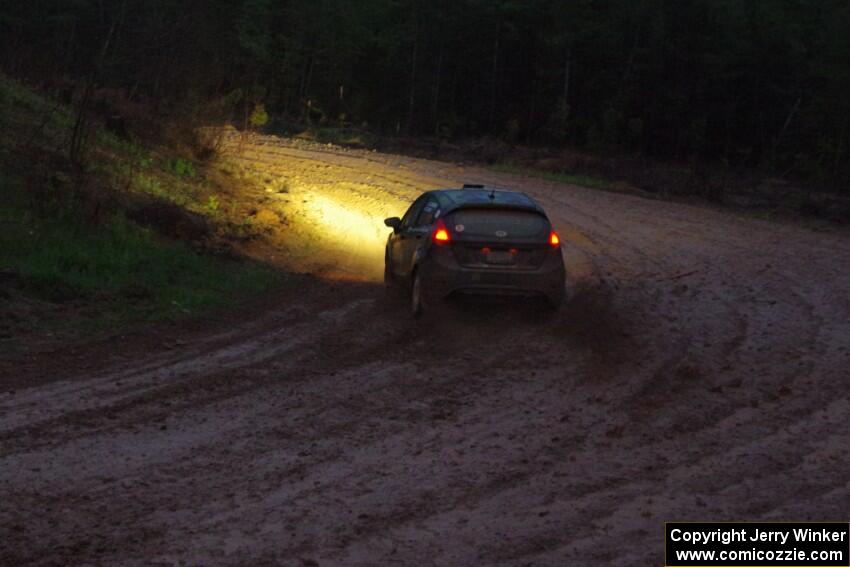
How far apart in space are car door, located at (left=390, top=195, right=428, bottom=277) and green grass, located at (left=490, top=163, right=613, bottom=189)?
1832cm

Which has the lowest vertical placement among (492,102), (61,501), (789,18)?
(61,501)

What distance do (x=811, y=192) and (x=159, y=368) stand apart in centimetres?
3345

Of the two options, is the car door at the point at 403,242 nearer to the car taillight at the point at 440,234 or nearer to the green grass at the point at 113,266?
the car taillight at the point at 440,234

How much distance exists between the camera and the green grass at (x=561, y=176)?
3238 cm

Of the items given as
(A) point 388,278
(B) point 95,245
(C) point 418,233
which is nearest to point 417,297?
(C) point 418,233

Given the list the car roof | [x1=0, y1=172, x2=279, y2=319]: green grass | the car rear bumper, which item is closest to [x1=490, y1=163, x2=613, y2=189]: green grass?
[x1=0, y1=172, x2=279, y2=319]: green grass

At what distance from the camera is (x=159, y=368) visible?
988 cm

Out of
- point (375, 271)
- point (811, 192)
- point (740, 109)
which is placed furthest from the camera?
point (740, 109)

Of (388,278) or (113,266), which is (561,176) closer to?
(388,278)

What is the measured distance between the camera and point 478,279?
40.1ft

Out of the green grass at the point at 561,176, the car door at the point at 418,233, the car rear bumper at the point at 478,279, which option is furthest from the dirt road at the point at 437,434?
the green grass at the point at 561,176

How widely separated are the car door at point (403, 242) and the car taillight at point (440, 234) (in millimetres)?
984

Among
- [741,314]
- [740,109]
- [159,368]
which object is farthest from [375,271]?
[740,109]

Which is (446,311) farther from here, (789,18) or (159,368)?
(789,18)
